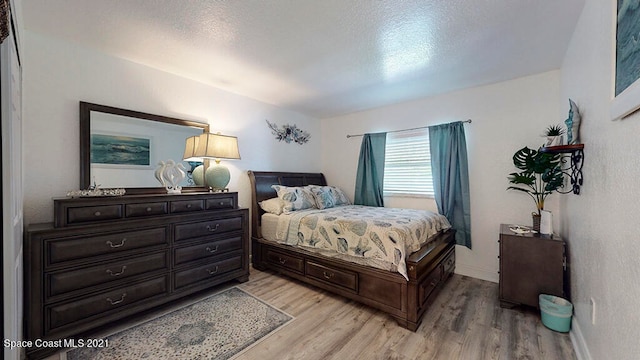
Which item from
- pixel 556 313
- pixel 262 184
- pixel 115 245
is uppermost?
pixel 262 184

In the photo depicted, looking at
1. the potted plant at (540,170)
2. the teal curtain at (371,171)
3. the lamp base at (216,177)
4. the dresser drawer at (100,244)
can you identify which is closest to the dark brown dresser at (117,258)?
the dresser drawer at (100,244)

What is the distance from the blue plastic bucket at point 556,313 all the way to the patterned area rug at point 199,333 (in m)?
2.17

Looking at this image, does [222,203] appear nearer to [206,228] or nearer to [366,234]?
[206,228]

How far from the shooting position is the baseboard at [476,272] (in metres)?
3.05

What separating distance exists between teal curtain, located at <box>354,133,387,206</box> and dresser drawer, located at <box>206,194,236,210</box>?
213 centimetres

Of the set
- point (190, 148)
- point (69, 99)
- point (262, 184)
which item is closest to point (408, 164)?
point (262, 184)

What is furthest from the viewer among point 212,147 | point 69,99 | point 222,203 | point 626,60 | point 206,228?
point 212,147

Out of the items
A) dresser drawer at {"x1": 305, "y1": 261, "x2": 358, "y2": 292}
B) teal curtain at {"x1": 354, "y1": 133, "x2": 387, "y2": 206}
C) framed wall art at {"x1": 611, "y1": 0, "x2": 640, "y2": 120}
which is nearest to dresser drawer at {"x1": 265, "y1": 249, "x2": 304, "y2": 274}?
dresser drawer at {"x1": 305, "y1": 261, "x2": 358, "y2": 292}

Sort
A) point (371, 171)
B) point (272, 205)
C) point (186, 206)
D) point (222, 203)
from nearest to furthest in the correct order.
Answer: point (186, 206) < point (222, 203) < point (272, 205) < point (371, 171)

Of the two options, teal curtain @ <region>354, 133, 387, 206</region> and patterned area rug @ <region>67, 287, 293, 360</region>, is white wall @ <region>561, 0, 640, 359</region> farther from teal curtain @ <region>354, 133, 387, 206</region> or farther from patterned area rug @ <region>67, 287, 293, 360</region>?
teal curtain @ <region>354, 133, 387, 206</region>

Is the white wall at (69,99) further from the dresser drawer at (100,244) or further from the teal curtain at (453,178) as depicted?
the teal curtain at (453,178)

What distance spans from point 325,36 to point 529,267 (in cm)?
276

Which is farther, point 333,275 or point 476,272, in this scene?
point 476,272

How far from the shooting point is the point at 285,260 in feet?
9.95
